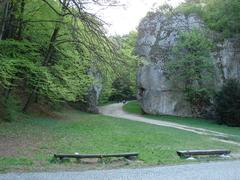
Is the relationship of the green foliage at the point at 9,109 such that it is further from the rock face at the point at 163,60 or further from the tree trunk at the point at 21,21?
the rock face at the point at 163,60

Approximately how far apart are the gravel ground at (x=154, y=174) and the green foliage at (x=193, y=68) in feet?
80.6

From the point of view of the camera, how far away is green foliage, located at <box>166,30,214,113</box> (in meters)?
35.0

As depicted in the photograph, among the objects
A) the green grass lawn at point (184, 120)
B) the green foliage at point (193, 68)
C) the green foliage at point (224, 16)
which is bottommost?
the green grass lawn at point (184, 120)

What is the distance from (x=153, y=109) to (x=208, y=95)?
17.3 feet

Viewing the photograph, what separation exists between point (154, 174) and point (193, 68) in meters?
26.8

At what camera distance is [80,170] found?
9.62 meters

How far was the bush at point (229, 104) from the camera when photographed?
29781mm

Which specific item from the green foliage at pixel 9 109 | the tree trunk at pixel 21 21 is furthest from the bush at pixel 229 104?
the tree trunk at pixel 21 21

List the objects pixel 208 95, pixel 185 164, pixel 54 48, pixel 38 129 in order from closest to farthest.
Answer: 1. pixel 185 164
2. pixel 38 129
3. pixel 54 48
4. pixel 208 95

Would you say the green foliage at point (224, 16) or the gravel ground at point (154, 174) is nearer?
the gravel ground at point (154, 174)

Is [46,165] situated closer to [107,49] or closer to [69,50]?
[107,49]

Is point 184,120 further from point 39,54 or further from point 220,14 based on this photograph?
A: point 39,54

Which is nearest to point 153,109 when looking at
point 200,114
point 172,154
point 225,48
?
point 200,114

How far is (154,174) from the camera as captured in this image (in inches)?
368
